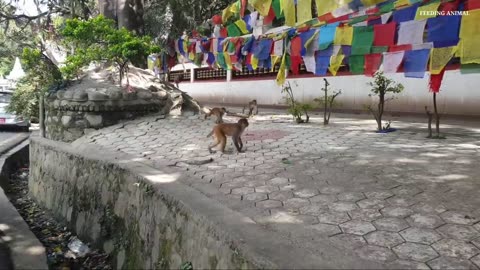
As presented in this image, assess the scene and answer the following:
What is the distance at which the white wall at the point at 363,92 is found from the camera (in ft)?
28.3

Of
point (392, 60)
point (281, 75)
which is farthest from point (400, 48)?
point (281, 75)

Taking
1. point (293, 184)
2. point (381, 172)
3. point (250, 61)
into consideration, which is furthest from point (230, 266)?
point (250, 61)

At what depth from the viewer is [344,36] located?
7.96 metres

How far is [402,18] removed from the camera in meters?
6.76

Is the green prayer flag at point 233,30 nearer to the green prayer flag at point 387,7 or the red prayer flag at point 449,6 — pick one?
the green prayer flag at point 387,7

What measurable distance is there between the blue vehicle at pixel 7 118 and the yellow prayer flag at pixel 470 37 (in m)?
14.5

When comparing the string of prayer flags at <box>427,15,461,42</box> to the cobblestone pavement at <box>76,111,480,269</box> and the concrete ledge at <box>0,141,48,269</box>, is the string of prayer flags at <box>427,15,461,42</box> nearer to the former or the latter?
the cobblestone pavement at <box>76,111,480,269</box>

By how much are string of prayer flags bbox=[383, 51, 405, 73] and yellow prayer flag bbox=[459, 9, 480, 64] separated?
155 cm

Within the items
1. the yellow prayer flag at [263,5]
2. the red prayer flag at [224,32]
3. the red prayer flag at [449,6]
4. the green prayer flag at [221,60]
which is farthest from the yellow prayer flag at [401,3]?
the green prayer flag at [221,60]

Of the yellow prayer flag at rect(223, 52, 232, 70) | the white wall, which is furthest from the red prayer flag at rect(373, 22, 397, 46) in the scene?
the yellow prayer flag at rect(223, 52, 232, 70)

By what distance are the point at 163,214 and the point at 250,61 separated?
844 cm

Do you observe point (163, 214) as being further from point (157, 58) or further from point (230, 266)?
point (157, 58)

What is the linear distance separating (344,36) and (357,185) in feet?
14.9

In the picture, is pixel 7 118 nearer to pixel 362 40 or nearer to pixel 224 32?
pixel 224 32
